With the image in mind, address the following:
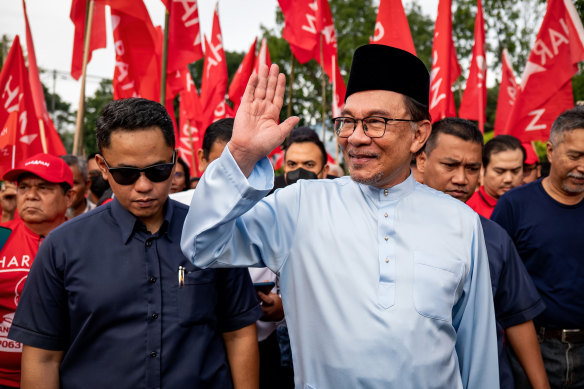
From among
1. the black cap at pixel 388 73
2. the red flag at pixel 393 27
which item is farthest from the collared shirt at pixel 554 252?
the red flag at pixel 393 27

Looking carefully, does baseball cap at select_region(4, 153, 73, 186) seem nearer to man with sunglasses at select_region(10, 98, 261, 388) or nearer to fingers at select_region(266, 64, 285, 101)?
man with sunglasses at select_region(10, 98, 261, 388)

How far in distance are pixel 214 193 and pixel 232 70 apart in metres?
44.1

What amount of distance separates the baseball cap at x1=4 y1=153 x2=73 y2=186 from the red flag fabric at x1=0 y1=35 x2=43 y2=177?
2469 mm

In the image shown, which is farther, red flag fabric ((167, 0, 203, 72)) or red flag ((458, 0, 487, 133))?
red flag ((458, 0, 487, 133))

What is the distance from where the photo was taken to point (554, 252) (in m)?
3.18

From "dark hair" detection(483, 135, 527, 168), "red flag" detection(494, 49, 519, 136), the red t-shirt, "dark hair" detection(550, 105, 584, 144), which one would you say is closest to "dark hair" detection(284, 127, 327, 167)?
"dark hair" detection(483, 135, 527, 168)

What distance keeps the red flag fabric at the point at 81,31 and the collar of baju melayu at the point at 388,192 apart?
5823 millimetres

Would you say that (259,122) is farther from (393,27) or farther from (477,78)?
(477,78)

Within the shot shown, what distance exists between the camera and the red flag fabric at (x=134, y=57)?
273 inches

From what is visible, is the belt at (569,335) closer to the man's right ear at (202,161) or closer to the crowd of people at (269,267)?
the crowd of people at (269,267)

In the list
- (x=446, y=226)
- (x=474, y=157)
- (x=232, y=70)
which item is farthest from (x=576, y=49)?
(x=232, y=70)

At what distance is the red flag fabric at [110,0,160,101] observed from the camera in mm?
6926

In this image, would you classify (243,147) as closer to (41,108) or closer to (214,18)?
(41,108)

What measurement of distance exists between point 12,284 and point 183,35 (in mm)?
4800
